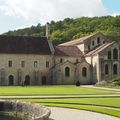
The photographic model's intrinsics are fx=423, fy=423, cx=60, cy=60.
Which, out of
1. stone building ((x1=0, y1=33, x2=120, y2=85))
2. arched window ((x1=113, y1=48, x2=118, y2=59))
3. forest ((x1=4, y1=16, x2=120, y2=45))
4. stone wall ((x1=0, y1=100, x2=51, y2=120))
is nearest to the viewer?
stone wall ((x1=0, y1=100, x2=51, y2=120))

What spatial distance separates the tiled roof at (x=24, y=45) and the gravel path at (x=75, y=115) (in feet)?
178

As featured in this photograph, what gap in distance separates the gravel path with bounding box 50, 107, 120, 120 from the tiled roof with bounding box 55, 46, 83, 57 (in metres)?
55.9

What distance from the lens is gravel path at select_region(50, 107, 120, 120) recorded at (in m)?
25.3

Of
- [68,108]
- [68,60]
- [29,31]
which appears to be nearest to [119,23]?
[29,31]

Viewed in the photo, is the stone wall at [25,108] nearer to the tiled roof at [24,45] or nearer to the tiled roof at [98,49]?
the tiled roof at [24,45]

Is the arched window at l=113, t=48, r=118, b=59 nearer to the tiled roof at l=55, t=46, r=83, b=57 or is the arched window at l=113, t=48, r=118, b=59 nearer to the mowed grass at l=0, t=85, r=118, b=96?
the tiled roof at l=55, t=46, r=83, b=57

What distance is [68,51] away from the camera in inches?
3438

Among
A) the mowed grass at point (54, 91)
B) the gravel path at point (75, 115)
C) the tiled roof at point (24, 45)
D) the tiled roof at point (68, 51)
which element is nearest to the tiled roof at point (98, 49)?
the tiled roof at point (68, 51)

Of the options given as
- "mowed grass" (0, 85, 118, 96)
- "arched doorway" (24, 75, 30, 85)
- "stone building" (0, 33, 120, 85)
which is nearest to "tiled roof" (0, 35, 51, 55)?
"stone building" (0, 33, 120, 85)

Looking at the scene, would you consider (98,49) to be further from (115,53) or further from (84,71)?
(84,71)

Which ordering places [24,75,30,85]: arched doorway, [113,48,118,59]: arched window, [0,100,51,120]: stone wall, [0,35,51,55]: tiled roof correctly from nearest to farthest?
[0,100,51,120]: stone wall
[24,75,30,85]: arched doorway
[0,35,51,55]: tiled roof
[113,48,118,59]: arched window

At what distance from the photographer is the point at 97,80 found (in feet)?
266

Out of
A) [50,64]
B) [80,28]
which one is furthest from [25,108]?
[80,28]

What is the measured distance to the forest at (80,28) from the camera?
12962cm
